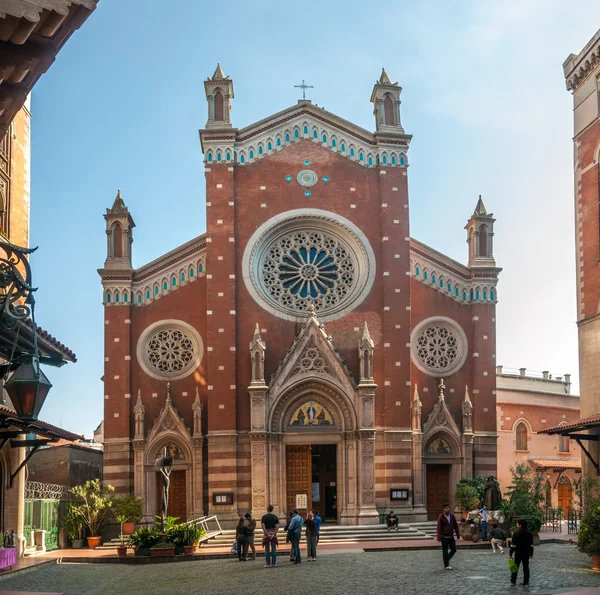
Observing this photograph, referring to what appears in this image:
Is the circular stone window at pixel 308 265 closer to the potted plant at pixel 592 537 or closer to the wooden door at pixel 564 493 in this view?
the potted plant at pixel 592 537

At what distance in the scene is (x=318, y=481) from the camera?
4184 cm

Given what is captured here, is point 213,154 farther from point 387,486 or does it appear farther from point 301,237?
point 387,486

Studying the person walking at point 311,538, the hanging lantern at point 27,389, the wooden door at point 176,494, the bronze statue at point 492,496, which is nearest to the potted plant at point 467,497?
the bronze statue at point 492,496

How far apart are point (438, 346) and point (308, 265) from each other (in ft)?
23.5

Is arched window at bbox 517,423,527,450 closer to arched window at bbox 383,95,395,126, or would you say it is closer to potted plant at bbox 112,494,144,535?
arched window at bbox 383,95,395,126

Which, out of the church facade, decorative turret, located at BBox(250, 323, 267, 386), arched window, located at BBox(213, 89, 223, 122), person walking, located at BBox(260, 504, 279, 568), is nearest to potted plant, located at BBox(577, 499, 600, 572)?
person walking, located at BBox(260, 504, 279, 568)

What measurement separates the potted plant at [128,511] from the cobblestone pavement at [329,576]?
811 centimetres

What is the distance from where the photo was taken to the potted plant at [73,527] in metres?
38.5

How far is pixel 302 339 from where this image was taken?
1592 inches

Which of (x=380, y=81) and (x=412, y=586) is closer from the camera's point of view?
(x=412, y=586)

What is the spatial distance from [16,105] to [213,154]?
31.1m

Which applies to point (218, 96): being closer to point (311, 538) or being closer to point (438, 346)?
point (438, 346)

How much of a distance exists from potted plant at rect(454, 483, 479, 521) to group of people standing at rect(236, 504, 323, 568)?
39.3 ft

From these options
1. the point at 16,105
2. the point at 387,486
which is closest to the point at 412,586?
the point at 16,105
